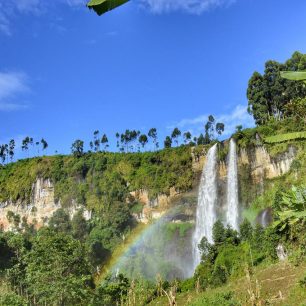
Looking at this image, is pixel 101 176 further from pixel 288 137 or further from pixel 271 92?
pixel 288 137

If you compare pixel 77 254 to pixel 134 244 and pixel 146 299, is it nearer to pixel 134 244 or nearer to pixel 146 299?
pixel 146 299

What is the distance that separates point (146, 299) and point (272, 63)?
36.9 m

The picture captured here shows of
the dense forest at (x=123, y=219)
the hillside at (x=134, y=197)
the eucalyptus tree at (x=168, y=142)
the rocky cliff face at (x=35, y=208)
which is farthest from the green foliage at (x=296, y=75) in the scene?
the eucalyptus tree at (x=168, y=142)

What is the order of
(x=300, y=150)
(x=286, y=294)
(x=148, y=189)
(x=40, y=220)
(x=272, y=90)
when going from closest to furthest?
1. (x=286, y=294)
2. (x=300, y=150)
3. (x=272, y=90)
4. (x=148, y=189)
5. (x=40, y=220)

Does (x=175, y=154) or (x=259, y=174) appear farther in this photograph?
(x=175, y=154)

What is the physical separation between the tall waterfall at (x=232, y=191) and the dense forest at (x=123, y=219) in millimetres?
1591

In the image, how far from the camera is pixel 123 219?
58500 mm

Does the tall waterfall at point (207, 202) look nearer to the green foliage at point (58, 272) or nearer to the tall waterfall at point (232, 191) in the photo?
the tall waterfall at point (232, 191)

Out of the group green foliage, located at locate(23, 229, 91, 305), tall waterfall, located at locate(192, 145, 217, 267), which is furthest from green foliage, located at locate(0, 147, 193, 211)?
green foliage, located at locate(23, 229, 91, 305)

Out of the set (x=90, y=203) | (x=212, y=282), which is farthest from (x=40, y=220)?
(x=212, y=282)

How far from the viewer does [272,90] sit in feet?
180

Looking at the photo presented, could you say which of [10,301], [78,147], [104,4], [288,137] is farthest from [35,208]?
[104,4]

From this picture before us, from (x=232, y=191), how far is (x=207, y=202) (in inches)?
132

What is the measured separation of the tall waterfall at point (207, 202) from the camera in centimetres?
5057
